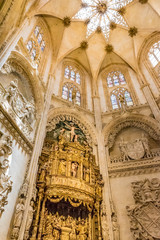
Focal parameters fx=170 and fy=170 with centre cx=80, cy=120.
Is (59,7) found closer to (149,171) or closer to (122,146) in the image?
(122,146)

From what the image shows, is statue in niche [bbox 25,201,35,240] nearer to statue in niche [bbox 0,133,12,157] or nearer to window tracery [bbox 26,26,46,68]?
statue in niche [bbox 0,133,12,157]

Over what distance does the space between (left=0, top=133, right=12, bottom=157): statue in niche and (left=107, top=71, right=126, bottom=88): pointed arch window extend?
42.8 feet

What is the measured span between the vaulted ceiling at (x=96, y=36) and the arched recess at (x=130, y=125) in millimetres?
6370

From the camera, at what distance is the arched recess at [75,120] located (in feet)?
40.7

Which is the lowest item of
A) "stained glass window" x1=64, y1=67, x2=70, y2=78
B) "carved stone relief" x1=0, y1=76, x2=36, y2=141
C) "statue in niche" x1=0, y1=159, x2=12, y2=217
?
"statue in niche" x1=0, y1=159, x2=12, y2=217

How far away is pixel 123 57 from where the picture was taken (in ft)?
60.0

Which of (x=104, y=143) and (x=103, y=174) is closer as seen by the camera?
(x=103, y=174)

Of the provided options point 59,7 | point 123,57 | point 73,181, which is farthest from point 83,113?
point 59,7

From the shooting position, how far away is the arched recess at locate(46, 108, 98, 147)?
489 inches

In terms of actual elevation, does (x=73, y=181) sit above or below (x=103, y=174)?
below

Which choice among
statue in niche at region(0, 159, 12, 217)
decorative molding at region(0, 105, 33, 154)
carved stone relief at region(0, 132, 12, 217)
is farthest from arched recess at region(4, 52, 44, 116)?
statue in niche at region(0, 159, 12, 217)

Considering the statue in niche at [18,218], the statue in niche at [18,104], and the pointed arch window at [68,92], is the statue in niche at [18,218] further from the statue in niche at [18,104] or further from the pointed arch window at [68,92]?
the pointed arch window at [68,92]

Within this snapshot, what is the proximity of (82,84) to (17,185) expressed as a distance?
487 inches

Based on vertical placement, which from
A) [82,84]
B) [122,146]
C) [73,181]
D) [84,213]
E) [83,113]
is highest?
[82,84]
